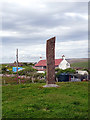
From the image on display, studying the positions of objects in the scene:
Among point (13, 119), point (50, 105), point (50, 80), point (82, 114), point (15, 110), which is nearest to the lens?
point (13, 119)

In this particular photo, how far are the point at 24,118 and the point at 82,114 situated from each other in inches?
89.1

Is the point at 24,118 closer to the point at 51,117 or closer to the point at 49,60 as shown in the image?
the point at 51,117

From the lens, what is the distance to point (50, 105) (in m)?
8.34

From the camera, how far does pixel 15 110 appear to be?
A: 760cm

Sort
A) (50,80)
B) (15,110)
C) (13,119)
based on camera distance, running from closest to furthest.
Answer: (13,119)
(15,110)
(50,80)

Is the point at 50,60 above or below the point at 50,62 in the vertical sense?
above

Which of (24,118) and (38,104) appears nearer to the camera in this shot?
(24,118)

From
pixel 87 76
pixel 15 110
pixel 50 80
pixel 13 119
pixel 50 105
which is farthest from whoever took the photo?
pixel 87 76

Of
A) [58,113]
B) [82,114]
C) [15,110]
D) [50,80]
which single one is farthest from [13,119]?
[50,80]

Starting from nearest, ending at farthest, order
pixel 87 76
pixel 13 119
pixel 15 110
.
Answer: pixel 13 119, pixel 15 110, pixel 87 76

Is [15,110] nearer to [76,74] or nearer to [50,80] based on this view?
[50,80]

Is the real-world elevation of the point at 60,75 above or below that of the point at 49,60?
below

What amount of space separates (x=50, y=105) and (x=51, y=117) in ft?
5.21

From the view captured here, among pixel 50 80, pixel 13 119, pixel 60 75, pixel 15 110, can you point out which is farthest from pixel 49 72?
pixel 60 75
